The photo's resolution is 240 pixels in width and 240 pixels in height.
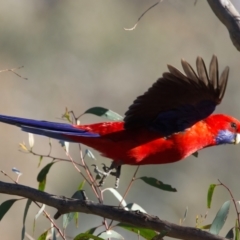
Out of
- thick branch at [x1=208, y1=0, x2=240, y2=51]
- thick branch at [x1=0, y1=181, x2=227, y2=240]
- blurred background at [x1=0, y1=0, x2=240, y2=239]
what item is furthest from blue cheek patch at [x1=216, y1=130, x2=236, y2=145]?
blurred background at [x1=0, y1=0, x2=240, y2=239]

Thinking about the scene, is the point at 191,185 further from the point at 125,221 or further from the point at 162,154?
the point at 125,221

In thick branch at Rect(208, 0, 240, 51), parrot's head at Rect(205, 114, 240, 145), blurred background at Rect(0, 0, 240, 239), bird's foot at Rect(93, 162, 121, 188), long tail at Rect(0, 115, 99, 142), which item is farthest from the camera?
blurred background at Rect(0, 0, 240, 239)

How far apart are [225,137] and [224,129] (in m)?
0.04

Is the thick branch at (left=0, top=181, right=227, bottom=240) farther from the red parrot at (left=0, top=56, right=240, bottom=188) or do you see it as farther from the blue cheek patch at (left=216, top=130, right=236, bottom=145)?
the blue cheek patch at (left=216, top=130, right=236, bottom=145)

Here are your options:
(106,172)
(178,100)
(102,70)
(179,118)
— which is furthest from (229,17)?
(102,70)

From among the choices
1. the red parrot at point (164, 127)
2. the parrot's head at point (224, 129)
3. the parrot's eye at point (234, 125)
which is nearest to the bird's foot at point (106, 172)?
the red parrot at point (164, 127)

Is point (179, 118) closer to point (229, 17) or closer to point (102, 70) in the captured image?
point (229, 17)

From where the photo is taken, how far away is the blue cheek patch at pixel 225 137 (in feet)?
9.37

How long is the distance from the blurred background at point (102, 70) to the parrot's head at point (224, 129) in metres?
3.05

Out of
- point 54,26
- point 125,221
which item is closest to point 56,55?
point 54,26

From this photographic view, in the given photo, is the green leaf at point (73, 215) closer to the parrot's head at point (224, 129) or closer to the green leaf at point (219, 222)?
the green leaf at point (219, 222)

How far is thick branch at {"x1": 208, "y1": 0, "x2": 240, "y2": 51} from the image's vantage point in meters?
2.24

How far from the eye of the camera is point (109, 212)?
6.84 ft

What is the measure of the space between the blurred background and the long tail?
11.0ft
